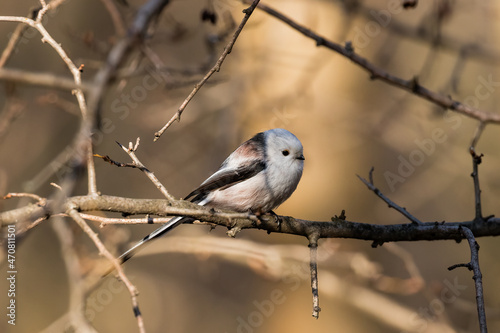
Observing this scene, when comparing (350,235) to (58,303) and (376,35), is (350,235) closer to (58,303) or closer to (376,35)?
(376,35)

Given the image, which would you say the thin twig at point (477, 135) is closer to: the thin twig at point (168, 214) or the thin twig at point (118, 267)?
the thin twig at point (168, 214)

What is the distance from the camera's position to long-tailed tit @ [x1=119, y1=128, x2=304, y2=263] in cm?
363

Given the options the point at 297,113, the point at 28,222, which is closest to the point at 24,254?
the point at 297,113

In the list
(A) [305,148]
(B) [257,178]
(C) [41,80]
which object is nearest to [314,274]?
(B) [257,178]

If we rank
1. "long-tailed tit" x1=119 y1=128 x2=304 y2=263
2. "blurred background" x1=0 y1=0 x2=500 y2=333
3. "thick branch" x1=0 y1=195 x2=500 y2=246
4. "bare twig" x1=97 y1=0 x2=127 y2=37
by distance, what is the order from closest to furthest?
"thick branch" x1=0 y1=195 x2=500 y2=246 < "long-tailed tit" x1=119 y1=128 x2=304 y2=263 < "bare twig" x1=97 y1=0 x2=127 y2=37 < "blurred background" x1=0 y1=0 x2=500 y2=333

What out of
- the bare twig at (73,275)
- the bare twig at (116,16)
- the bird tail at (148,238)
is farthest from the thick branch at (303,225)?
the bare twig at (116,16)

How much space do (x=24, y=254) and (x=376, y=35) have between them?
7213mm

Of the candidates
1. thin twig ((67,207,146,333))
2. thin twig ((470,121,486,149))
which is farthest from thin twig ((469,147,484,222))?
thin twig ((67,207,146,333))

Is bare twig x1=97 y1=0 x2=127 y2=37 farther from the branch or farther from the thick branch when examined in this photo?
the thick branch

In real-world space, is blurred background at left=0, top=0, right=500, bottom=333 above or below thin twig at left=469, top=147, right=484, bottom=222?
above

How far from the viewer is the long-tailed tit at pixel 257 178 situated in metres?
3.63

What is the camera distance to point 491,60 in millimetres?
4938

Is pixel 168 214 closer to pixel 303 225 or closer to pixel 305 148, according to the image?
pixel 303 225

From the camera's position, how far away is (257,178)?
12.1 feet
